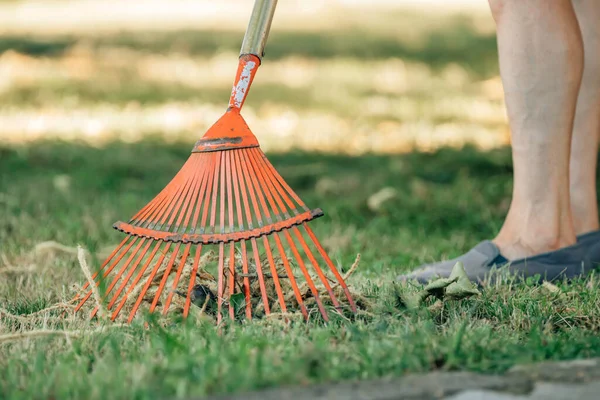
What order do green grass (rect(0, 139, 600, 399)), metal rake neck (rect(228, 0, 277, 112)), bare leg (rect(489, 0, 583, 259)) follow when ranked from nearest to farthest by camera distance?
green grass (rect(0, 139, 600, 399)) < metal rake neck (rect(228, 0, 277, 112)) < bare leg (rect(489, 0, 583, 259))

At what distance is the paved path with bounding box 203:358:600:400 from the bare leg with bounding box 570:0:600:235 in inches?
54.9

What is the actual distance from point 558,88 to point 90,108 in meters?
4.56

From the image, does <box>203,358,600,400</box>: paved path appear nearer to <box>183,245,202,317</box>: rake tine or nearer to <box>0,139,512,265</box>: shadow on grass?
<box>183,245,202,317</box>: rake tine

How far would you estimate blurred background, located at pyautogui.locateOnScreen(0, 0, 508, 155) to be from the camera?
5.93m

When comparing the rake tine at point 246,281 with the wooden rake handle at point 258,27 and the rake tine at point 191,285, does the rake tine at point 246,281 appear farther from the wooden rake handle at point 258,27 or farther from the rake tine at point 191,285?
the wooden rake handle at point 258,27

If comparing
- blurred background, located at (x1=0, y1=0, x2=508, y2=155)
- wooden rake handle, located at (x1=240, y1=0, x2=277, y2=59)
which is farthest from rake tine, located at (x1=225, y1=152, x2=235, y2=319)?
blurred background, located at (x1=0, y1=0, x2=508, y2=155)

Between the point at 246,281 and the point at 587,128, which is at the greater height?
the point at 587,128

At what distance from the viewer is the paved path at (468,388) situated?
1.51 meters

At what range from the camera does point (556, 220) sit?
8.70 ft

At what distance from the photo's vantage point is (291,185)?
4465 millimetres

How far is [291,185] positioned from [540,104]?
6.54 feet

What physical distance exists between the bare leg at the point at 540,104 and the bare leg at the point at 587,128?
29 centimetres

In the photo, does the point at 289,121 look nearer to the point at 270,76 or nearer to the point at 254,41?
the point at 270,76

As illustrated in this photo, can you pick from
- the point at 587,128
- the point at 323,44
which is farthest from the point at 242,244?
the point at 323,44
